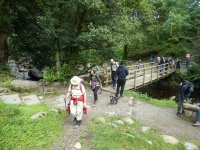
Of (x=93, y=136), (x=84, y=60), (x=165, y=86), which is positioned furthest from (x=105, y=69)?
(x=165, y=86)

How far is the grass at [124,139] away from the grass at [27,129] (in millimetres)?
1129

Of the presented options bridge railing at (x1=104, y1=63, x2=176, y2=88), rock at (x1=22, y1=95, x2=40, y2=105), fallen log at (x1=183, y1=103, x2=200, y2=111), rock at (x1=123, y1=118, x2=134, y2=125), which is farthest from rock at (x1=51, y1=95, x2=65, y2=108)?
Result: fallen log at (x1=183, y1=103, x2=200, y2=111)

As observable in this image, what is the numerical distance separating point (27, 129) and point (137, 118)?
13.0ft

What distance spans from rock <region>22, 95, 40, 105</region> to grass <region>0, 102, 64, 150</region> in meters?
1.60

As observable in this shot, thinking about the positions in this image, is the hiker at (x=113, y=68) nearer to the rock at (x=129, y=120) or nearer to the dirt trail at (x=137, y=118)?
the dirt trail at (x=137, y=118)

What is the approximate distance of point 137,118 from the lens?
9258mm

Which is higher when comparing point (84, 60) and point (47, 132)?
point (84, 60)

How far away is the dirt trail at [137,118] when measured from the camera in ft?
23.2

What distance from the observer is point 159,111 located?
10.3 m

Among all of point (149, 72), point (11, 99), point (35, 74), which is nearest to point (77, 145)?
point (11, 99)

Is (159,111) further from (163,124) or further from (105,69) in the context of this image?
(105,69)

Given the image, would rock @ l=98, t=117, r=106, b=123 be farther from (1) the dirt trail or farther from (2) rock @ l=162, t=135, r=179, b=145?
(2) rock @ l=162, t=135, r=179, b=145

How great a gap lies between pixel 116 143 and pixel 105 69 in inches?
327

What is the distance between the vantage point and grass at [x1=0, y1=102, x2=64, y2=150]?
664cm
